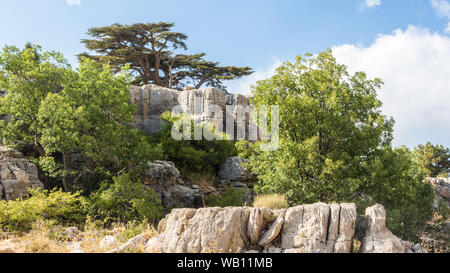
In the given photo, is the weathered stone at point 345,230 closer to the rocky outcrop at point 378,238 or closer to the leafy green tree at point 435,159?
the rocky outcrop at point 378,238

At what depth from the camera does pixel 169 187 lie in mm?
16250

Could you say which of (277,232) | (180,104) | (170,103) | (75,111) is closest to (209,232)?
(277,232)

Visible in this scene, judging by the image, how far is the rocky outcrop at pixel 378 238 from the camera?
267 inches

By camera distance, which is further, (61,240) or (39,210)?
(39,210)

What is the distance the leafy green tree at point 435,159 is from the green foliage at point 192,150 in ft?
69.4

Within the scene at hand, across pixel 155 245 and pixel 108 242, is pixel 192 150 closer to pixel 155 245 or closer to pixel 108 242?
pixel 108 242

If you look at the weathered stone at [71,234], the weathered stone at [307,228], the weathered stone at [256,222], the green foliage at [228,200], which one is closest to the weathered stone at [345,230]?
the weathered stone at [307,228]

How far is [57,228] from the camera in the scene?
34.6 ft

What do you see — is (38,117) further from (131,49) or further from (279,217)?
(131,49)

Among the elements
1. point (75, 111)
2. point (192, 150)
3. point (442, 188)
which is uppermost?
point (75, 111)

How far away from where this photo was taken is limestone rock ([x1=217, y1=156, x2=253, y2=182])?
812 inches

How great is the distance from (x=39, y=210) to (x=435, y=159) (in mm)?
33613

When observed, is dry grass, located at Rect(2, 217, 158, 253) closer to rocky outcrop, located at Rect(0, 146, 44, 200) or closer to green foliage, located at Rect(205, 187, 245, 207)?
rocky outcrop, located at Rect(0, 146, 44, 200)

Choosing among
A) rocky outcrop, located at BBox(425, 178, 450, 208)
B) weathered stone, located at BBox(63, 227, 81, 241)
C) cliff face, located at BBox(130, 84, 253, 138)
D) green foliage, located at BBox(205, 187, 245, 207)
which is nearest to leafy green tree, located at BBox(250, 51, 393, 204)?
green foliage, located at BBox(205, 187, 245, 207)
